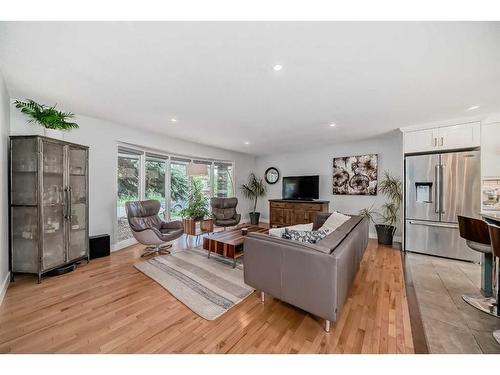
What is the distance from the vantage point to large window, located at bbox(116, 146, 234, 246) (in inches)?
163

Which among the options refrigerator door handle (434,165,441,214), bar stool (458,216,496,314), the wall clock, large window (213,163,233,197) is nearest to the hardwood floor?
bar stool (458,216,496,314)

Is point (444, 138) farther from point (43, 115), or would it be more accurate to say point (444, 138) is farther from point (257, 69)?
point (43, 115)

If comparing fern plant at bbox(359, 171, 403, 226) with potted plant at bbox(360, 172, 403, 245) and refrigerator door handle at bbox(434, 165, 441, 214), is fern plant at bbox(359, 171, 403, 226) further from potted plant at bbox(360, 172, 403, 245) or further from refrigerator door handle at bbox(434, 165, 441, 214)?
refrigerator door handle at bbox(434, 165, 441, 214)

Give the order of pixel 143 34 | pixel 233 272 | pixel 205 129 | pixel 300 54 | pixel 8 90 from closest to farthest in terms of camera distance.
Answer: pixel 143 34
pixel 300 54
pixel 8 90
pixel 233 272
pixel 205 129

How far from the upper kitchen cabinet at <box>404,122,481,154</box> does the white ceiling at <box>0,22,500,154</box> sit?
0.35 meters

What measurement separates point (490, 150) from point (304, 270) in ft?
13.0

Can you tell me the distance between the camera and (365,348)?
1.52m

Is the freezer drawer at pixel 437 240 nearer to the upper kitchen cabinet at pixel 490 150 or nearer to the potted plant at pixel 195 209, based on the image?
the upper kitchen cabinet at pixel 490 150

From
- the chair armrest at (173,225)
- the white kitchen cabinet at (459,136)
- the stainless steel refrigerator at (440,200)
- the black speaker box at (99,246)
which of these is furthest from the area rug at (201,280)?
the white kitchen cabinet at (459,136)

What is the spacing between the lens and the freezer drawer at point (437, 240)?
334 cm
